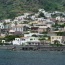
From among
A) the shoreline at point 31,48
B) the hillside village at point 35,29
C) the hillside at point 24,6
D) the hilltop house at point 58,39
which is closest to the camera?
the shoreline at point 31,48

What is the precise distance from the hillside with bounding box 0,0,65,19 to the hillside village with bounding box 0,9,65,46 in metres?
2.64

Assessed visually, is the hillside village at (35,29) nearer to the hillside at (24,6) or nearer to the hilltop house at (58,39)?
the hilltop house at (58,39)

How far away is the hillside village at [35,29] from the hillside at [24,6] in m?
2.64

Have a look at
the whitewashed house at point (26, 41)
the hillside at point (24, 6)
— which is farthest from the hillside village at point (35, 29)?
the hillside at point (24, 6)

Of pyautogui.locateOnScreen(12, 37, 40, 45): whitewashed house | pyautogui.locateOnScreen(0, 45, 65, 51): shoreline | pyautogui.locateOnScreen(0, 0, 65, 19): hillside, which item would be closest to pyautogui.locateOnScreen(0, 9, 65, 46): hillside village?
pyautogui.locateOnScreen(12, 37, 40, 45): whitewashed house

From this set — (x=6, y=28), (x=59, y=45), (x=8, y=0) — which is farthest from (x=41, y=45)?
(x=8, y=0)

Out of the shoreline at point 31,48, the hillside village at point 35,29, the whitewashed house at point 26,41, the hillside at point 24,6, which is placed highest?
the hillside at point 24,6

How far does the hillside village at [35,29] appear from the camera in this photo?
115 metres

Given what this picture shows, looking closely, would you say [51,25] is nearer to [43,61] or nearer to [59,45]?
[59,45]

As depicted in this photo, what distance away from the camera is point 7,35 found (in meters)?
124

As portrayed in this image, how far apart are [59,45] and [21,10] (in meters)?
39.4

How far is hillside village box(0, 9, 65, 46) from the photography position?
378 feet

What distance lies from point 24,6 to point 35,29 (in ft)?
75.6

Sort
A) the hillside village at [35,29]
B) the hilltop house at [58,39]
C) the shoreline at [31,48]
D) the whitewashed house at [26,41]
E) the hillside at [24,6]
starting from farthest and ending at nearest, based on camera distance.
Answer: the hillside at [24,6]
the hillside village at [35,29]
the hilltop house at [58,39]
the whitewashed house at [26,41]
the shoreline at [31,48]
